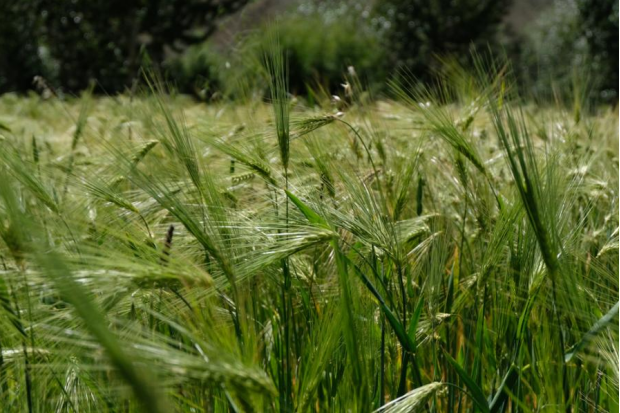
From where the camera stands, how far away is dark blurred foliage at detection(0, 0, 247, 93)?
1312cm

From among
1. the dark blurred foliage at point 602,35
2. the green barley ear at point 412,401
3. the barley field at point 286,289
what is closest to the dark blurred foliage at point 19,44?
the dark blurred foliage at point 602,35

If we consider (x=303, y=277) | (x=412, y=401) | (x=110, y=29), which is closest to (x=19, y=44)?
(x=110, y=29)

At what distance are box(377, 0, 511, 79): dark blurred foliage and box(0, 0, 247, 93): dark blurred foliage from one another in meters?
3.12

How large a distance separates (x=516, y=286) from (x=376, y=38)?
46.4 ft

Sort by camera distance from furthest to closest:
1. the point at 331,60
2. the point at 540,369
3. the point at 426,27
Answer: the point at 426,27 < the point at 331,60 < the point at 540,369

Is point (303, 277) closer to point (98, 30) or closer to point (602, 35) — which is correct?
point (602, 35)

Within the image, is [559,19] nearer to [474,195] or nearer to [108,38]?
[108,38]

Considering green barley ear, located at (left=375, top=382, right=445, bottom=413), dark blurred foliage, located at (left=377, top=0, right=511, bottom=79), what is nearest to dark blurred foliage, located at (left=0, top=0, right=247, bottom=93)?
dark blurred foliage, located at (left=377, top=0, right=511, bottom=79)

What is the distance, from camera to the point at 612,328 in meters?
1.05

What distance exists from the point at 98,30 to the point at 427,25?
626 centimetres

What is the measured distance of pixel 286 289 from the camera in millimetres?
Result: 1104

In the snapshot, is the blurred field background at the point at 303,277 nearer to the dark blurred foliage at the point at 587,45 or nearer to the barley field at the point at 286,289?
the barley field at the point at 286,289

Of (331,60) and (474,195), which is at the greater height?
(474,195)

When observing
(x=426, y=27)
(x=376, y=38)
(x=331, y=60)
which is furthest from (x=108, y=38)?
(x=426, y=27)
